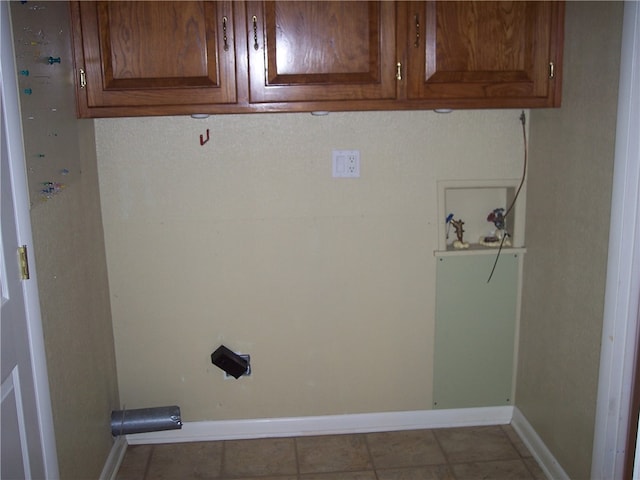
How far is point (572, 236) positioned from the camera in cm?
217

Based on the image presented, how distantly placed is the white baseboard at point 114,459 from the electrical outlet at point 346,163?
140cm

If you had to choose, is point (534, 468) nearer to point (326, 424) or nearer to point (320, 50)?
point (326, 424)

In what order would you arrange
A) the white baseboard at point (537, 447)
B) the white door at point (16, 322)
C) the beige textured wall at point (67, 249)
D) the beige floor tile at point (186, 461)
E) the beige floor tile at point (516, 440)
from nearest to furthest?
the white door at point (16, 322), the beige textured wall at point (67, 249), the white baseboard at point (537, 447), the beige floor tile at point (186, 461), the beige floor tile at point (516, 440)

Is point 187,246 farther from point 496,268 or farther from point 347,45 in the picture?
point 496,268

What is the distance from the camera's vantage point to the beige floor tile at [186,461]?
7.98 feet

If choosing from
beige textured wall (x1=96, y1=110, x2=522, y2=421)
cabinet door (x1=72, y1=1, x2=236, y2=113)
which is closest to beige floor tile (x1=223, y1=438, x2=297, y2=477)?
beige textured wall (x1=96, y1=110, x2=522, y2=421)

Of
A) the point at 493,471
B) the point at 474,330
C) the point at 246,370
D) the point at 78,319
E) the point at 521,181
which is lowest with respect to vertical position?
the point at 493,471

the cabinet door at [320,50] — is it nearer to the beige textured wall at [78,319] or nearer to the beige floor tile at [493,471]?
the beige textured wall at [78,319]

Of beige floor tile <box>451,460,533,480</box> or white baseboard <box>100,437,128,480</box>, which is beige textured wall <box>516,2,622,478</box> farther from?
white baseboard <box>100,437,128,480</box>

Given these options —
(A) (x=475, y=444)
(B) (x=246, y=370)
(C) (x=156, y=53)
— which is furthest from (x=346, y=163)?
(A) (x=475, y=444)

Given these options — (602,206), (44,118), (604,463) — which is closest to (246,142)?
(44,118)

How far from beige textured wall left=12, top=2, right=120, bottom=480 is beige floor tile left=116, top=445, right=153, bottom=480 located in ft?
0.46

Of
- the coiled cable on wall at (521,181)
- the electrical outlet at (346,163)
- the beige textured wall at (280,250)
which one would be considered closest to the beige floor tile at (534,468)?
the beige textured wall at (280,250)

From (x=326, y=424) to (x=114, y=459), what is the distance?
879 mm
